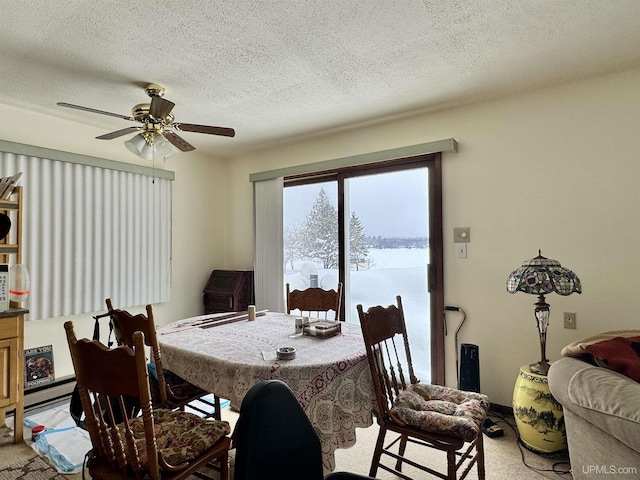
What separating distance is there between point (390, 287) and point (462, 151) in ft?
4.35

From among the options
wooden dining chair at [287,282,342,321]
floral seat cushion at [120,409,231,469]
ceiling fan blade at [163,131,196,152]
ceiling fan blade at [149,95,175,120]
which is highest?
ceiling fan blade at [149,95,175,120]

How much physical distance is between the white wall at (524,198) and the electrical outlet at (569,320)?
0.03 meters

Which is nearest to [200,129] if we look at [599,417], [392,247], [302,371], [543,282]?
[302,371]

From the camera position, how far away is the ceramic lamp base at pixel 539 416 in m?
2.17

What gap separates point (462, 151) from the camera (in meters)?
3.00

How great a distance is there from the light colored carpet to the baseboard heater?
15.6 inches

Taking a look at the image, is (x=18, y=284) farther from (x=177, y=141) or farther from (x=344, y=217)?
(x=344, y=217)

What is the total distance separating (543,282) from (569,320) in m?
0.62

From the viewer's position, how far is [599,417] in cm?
155

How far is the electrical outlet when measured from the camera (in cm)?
254

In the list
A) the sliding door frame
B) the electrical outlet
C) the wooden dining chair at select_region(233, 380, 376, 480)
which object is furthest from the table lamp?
the wooden dining chair at select_region(233, 380, 376, 480)

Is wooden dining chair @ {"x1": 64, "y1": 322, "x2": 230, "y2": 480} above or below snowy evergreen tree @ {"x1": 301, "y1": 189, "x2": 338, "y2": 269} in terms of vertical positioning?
below

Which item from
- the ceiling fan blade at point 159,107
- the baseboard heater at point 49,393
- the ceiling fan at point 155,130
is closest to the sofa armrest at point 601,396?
the ceiling fan at point 155,130

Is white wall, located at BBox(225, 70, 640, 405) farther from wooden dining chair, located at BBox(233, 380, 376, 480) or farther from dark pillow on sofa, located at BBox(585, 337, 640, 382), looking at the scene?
wooden dining chair, located at BBox(233, 380, 376, 480)
